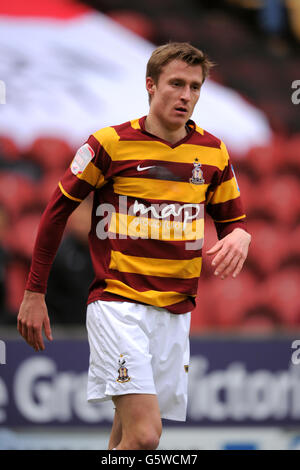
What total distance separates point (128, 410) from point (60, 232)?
0.66m

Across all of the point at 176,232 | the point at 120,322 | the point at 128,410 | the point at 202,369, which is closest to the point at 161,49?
the point at 176,232

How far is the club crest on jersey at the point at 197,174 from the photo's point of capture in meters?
2.61

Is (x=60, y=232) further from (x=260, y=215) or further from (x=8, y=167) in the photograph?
(x=260, y=215)

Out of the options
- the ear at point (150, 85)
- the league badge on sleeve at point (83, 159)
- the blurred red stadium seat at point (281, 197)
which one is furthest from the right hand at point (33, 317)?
the blurred red stadium seat at point (281, 197)

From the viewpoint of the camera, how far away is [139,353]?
8.07ft

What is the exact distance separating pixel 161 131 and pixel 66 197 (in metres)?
0.41

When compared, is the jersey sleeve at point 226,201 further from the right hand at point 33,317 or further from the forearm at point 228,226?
the right hand at point 33,317

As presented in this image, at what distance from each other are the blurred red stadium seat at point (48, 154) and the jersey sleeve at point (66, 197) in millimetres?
2792

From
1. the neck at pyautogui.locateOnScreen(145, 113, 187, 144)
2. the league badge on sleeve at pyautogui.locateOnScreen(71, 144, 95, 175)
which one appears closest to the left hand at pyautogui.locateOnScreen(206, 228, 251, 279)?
the neck at pyautogui.locateOnScreen(145, 113, 187, 144)

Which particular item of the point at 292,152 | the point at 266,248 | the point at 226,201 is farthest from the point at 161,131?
the point at 292,152

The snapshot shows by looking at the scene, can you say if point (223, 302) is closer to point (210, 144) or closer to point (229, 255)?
point (210, 144)

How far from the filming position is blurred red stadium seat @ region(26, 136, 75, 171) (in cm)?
536

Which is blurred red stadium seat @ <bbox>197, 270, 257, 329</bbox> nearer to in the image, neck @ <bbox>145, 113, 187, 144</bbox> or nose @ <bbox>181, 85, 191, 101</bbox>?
neck @ <bbox>145, 113, 187, 144</bbox>

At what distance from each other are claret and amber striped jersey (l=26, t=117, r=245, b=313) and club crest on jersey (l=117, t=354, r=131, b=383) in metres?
0.21
